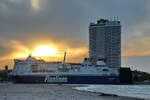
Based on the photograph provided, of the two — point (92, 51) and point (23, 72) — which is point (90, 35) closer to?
point (92, 51)

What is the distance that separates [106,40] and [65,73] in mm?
80970

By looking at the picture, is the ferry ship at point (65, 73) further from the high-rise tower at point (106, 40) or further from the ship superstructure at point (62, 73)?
the high-rise tower at point (106, 40)

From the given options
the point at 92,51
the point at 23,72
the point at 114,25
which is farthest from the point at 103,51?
the point at 23,72

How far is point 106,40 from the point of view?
15488 cm

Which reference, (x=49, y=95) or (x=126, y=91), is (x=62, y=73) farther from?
(x=49, y=95)

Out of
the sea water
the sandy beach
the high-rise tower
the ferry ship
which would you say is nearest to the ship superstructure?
the ferry ship

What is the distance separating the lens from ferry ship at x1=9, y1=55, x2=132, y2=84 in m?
77.1

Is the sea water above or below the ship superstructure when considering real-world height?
below

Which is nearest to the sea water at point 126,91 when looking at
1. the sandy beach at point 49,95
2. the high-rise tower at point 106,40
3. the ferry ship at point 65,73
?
the sandy beach at point 49,95

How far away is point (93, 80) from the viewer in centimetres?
7738

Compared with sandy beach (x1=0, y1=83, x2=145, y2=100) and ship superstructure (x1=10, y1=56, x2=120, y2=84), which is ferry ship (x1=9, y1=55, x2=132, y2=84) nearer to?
ship superstructure (x1=10, y1=56, x2=120, y2=84)

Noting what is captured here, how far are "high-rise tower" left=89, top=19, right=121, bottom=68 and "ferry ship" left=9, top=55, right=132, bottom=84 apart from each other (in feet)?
201

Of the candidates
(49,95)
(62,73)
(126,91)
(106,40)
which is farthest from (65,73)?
(106,40)

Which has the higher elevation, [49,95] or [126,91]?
[49,95]
